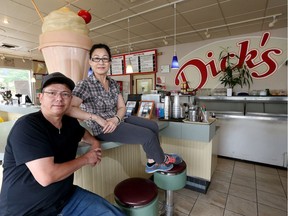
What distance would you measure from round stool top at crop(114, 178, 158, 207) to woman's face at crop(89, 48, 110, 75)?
2.95 ft

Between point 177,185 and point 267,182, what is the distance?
2.22 m

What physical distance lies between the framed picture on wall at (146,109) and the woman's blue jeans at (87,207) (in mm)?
1390

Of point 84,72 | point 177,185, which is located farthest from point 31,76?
point 177,185

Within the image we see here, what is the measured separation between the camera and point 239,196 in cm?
240

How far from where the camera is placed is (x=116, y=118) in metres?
1.26

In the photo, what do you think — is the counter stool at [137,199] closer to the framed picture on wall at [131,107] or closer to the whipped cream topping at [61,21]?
the whipped cream topping at [61,21]

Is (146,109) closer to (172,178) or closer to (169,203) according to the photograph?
(172,178)

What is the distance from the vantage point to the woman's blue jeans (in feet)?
3.30

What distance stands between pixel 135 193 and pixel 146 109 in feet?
4.55

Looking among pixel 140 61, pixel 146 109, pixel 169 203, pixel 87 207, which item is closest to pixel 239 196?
pixel 169 203

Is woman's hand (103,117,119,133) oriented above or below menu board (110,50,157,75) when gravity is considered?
below

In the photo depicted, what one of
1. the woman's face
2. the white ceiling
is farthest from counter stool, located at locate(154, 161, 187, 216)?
the white ceiling

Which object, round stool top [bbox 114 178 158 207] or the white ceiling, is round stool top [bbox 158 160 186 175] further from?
the white ceiling

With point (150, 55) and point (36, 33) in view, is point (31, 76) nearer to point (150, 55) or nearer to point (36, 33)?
point (36, 33)
